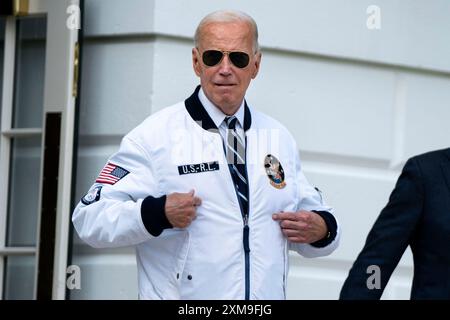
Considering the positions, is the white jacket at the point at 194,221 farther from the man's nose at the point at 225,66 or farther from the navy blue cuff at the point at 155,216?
the man's nose at the point at 225,66

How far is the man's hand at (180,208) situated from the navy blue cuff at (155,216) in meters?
0.01

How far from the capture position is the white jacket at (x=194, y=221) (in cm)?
414

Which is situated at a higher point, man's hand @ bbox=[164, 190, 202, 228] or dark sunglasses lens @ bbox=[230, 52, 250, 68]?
dark sunglasses lens @ bbox=[230, 52, 250, 68]

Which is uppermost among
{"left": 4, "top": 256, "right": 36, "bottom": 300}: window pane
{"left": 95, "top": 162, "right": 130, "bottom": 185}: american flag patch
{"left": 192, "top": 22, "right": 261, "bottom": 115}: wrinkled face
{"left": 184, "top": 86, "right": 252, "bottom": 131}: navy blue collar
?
{"left": 192, "top": 22, "right": 261, "bottom": 115}: wrinkled face

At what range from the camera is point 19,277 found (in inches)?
230

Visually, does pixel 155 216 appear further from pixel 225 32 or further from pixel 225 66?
pixel 225 32

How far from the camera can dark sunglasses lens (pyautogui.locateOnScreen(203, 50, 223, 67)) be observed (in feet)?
13.9

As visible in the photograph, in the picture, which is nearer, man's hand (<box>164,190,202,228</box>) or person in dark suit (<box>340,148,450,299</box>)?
man's hand (<box>164,190,202,228</box>)

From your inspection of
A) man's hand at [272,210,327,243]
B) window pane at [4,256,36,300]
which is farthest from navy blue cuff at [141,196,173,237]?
window pane at [4,256,36,300]

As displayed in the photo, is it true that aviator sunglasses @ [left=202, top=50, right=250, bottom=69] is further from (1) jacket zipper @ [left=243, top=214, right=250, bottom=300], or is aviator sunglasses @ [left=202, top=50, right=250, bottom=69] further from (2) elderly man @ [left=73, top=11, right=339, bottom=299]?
(1) jacket zipper @ [left=243, top=214, right=250, bottom=300]

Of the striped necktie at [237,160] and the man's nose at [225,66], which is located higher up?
the man's nose at [225,66]

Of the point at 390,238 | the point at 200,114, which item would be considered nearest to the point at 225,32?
the point at 200,114

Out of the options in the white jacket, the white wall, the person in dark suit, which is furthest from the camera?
the white wall

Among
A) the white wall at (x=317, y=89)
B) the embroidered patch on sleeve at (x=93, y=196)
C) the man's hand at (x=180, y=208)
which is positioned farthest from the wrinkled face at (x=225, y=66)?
the white wall at (x=317, y=89)
